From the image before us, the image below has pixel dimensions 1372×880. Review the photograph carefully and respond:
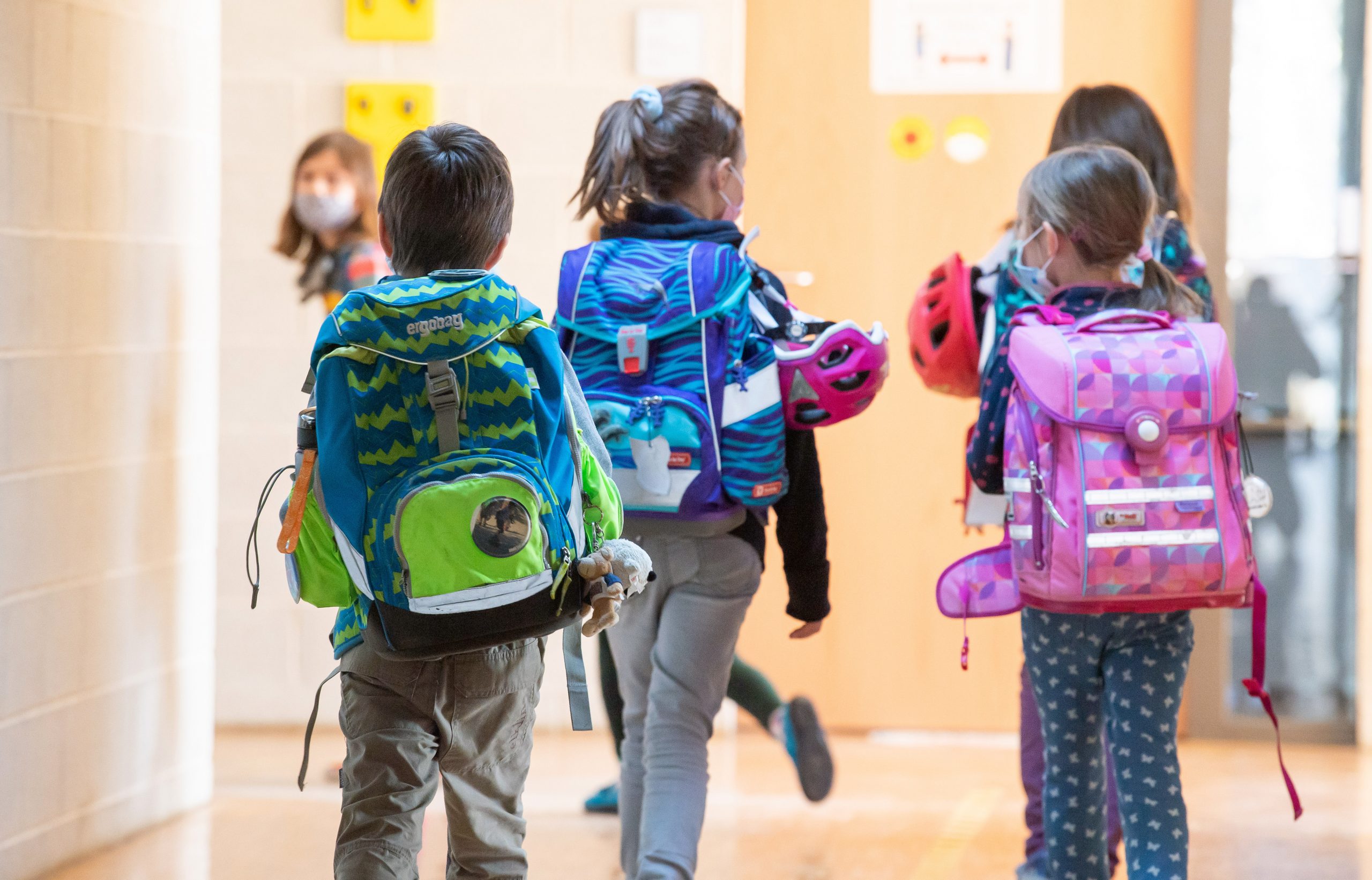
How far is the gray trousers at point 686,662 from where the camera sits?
1882 millimetres

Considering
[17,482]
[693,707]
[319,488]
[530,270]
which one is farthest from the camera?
[530,270]

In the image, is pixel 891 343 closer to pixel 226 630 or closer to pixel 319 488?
pixel 226 630

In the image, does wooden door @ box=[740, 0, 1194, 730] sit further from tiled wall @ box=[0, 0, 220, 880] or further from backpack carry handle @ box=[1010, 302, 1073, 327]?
backpack carry handle @ box=[1010, 302, 1073, 327]

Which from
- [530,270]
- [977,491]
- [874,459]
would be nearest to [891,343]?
[874,459]

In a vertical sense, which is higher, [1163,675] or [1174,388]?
[1174,388]

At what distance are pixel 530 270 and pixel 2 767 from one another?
1602 mm

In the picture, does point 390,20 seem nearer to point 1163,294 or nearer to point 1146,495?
point 1163,294

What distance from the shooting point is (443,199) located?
1499mm

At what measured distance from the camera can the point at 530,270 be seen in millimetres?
3330

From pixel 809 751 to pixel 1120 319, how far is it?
113 centimetres

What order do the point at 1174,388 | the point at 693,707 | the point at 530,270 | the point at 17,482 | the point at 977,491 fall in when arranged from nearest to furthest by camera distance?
the point at 1174,388 → the point at 693,707 → the point at 977,491 → the point at 17,482 → the point at 530,270

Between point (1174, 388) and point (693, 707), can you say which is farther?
point (693, 707)

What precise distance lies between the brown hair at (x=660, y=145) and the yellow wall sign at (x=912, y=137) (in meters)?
1.47

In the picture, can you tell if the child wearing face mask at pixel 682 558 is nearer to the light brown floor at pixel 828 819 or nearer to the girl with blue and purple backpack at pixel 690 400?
the girl with blue and purple backpack at pixel 690 400
